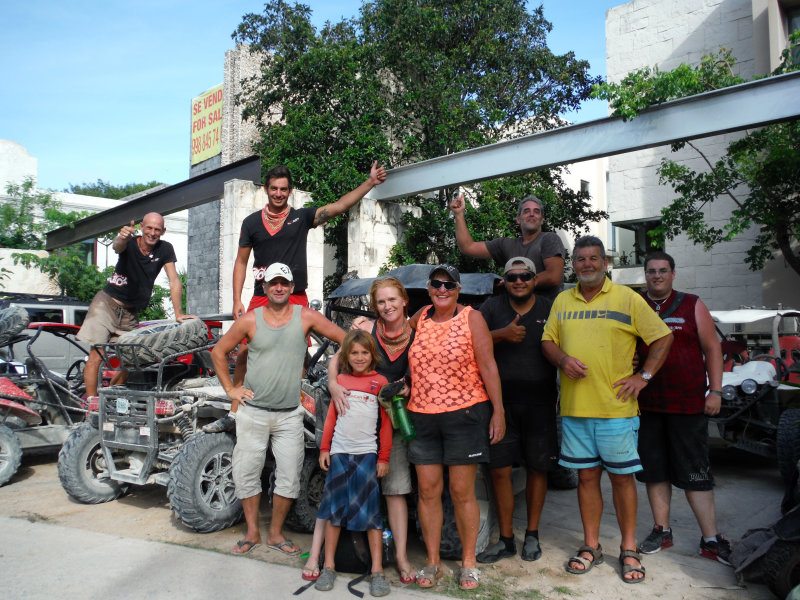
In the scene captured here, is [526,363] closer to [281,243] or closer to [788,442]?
[281,243]

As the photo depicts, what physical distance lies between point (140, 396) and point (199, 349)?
2.02 feet

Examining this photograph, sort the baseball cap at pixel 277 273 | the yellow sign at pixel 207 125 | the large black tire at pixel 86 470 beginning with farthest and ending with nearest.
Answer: the yellow sign at pixel 207 125 < the large black tire at pixel 86 470 < the baseball cap at pixel 277 273

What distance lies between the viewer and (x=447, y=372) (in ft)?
13.8

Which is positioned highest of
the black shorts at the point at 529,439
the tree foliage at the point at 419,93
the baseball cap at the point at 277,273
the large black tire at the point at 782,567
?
the tree foliage at the point at 419,93

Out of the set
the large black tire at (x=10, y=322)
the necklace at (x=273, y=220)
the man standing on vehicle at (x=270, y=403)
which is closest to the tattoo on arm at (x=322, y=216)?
the necklace at (x=273, y=220)

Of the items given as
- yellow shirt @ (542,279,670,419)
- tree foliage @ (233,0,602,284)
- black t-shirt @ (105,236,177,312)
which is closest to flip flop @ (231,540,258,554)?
yellow shirt @ (542,279,670,419)

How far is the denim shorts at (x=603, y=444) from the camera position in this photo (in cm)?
418

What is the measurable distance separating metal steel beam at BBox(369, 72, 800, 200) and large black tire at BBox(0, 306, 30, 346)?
6.27 metres

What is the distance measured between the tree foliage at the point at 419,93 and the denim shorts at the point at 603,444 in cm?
896

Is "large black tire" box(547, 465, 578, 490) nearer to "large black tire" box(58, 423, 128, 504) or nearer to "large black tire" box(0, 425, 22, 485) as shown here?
"large black tire" box(58, 423, 128, 504)

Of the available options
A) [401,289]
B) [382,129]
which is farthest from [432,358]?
[382,129]

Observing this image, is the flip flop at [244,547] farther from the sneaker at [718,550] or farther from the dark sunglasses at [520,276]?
the sneaker at [718,550]

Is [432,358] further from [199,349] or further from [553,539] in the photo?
[199,349]

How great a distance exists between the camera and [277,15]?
687 inches
